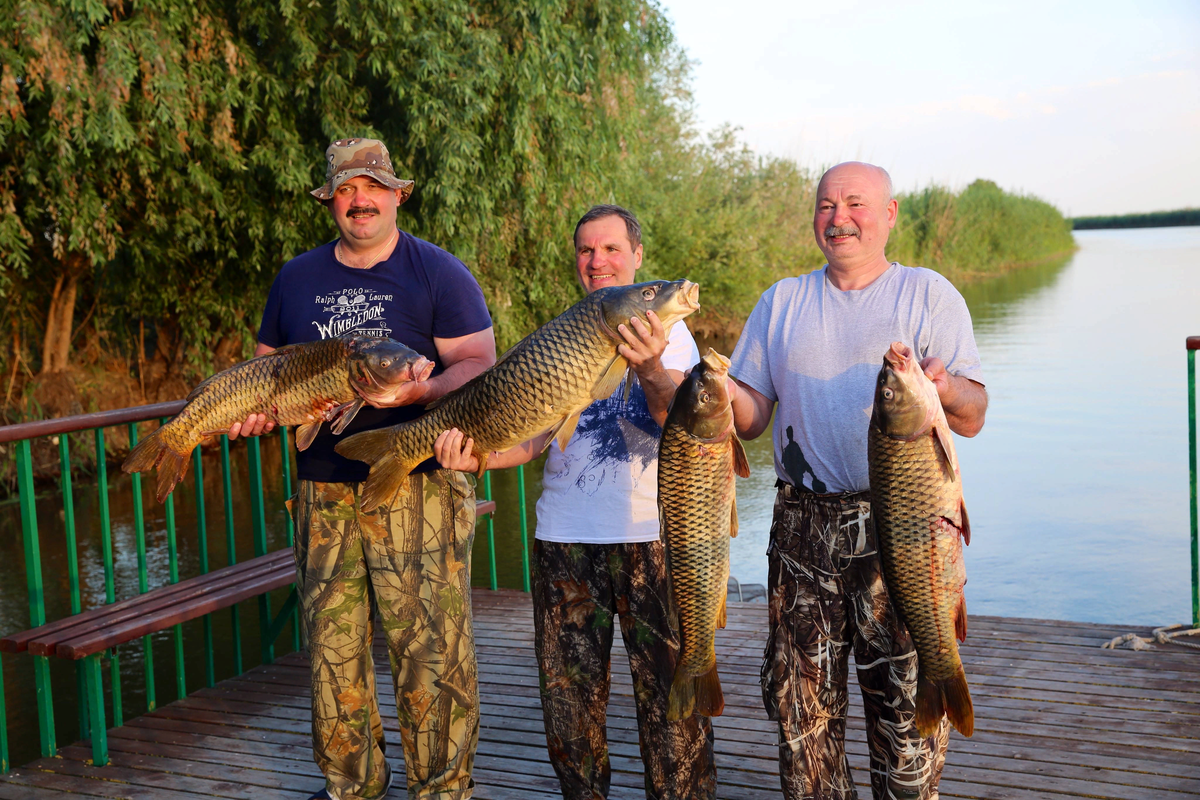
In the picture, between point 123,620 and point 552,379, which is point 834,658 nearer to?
point 552,379

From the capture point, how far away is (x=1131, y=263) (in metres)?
66.0

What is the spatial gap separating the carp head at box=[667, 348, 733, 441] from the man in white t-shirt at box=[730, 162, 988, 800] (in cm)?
50

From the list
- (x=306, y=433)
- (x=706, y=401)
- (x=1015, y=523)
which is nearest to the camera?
(x=706, y=401)

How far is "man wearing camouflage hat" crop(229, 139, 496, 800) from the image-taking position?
3.34 meters

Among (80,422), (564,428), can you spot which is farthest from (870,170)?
(80,422)

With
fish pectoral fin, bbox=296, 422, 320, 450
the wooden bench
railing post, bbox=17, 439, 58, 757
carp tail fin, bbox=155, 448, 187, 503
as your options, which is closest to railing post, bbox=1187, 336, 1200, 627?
the wooden bench

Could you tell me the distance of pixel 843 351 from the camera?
287cm

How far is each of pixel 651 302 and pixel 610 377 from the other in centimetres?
26

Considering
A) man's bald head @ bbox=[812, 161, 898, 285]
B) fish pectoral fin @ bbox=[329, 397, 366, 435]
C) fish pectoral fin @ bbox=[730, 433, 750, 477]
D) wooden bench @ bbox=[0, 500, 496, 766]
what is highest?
man's bald head @ bbox=[812, 161, 898, 285]

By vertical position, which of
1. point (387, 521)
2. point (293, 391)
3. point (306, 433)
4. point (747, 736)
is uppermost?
point (293, 391)

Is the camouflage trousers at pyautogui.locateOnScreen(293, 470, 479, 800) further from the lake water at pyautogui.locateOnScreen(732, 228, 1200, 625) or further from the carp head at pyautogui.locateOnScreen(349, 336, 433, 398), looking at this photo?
the lake water at pyautogui.locateOnScreen(732, 228, 1200, 625)

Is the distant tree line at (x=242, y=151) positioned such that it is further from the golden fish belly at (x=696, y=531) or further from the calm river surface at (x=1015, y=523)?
the golden fish belly at (x=696, y=531)

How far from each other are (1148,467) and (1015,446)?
73.9 inches

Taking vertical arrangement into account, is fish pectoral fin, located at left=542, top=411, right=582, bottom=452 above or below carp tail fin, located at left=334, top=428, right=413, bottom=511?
above
